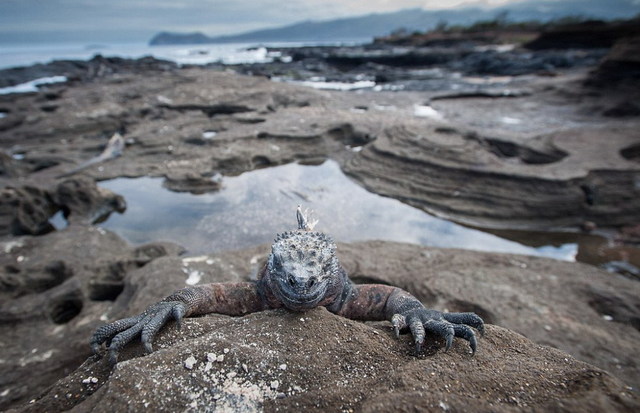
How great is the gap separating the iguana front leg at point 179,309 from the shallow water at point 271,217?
9.37 ft

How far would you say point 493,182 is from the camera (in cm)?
680

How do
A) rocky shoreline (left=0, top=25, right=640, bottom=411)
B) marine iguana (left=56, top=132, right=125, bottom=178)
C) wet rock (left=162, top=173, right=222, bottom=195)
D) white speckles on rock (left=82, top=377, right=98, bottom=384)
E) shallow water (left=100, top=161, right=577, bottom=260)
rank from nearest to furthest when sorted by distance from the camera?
rocky shoreline (left=0, top=25, right=640, bottom=411) < white speckles on rock (left=82, top=377, right=98, bottom=384) < shallow water (left=100, top=161, right=577, bottom=260) < wet rock (left=162, top=173, right=222, bottom=195) < marine iguana (left=56, top=132, right=125, bottom=178)

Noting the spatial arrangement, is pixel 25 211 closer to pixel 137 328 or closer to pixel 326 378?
pixel 137 328

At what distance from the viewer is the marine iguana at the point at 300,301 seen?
1.97 m

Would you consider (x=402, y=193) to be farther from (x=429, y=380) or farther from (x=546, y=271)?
(x=429, y=380)

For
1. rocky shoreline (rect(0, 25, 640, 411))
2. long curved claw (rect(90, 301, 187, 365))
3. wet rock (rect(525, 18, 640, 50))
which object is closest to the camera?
rocky shoreline (rect(0, 25, 640, 411))

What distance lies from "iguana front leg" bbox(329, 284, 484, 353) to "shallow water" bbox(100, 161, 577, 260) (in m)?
3.01

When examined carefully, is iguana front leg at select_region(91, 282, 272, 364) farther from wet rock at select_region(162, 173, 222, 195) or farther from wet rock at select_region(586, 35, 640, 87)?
wet rock at select_region(586, 35, 640, 87)

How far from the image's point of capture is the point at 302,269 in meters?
2.04

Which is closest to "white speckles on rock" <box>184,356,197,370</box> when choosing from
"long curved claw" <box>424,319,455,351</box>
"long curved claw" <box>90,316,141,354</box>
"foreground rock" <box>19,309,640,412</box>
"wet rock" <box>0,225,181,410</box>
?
"foreground rock" <box>19,309,640,412</box>

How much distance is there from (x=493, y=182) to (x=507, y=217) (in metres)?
0.83

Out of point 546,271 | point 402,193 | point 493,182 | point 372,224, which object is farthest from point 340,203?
point 546,271

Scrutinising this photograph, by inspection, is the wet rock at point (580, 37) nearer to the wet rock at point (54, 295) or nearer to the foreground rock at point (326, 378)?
the foreground rock at point (326, 378)

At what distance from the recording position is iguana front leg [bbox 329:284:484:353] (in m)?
1.92
